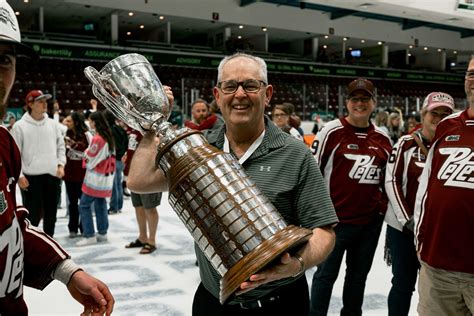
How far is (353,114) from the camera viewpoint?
3.14 m

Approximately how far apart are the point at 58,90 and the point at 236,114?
1731 cm

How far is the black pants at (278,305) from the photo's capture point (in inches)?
62.4

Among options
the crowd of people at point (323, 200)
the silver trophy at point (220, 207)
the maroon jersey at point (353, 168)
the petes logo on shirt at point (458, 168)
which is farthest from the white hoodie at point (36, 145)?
the petes logo on shirt at point (458, 168)

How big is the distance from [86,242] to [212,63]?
53.8 ft

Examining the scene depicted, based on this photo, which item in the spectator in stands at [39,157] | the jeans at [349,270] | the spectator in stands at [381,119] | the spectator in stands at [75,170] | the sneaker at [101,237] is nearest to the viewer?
the jeans at [349,270]

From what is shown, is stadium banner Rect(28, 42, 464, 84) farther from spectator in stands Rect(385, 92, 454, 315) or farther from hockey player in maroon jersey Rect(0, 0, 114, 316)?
hockey player in maroon jersey Rect(0, 0, 114, 316)

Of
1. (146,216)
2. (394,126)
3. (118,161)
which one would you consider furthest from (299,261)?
(394,126)

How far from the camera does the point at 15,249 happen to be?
1201mm

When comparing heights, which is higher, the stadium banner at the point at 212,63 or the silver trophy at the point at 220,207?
the stadium banner at the point at 212,63

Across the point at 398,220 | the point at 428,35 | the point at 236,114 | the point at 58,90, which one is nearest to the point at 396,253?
the point at 398,220

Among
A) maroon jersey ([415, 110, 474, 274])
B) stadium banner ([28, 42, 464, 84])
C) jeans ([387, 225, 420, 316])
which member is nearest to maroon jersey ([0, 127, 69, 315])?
maroon jersey ([415, 110, 474, 274])

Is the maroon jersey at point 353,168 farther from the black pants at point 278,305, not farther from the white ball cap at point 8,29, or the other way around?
the white ball cap at point 8,29

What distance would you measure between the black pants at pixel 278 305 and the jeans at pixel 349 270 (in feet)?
4.58

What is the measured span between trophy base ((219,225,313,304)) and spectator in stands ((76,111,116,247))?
462 cm
